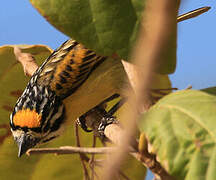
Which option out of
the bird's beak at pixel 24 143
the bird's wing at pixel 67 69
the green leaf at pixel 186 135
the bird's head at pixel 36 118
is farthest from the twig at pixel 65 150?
the bird's wing at pixel 67 69

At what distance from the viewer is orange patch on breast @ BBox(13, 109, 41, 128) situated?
1.73 metres

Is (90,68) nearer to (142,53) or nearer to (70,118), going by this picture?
(70,118)

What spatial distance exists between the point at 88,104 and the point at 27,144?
0.30 metres

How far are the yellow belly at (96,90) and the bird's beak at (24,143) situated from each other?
0.60 feet

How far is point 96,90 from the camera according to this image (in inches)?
71.3

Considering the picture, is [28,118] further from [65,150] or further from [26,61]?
[65,150]

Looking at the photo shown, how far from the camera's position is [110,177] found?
20cm

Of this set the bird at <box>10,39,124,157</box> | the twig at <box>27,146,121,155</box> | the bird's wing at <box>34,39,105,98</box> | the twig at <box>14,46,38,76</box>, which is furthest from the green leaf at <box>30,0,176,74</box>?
the bird's wing at <box>34,39,105,98</box>

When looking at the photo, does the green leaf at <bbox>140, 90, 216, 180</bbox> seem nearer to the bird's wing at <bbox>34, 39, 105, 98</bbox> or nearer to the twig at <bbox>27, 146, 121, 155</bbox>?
the twig at <bbox>27, 146, 121, 155</bbox>

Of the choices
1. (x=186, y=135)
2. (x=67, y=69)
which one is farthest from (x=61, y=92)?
(x=186, y=135)

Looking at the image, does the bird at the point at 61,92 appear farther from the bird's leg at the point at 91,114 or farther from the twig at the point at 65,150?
the twig at the point at 65,150

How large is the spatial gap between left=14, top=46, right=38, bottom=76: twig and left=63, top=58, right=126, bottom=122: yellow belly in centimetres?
20

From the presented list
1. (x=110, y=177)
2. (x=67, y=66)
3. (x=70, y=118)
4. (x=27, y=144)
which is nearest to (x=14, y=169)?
(x=27, y=144)

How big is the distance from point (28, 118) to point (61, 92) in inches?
7.5
